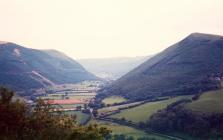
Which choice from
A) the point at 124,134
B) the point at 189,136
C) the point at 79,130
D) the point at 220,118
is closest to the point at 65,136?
the point at 79,130

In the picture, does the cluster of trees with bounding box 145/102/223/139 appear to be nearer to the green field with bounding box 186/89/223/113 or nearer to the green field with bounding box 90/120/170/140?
the green field with bounding box 186/89/223/113

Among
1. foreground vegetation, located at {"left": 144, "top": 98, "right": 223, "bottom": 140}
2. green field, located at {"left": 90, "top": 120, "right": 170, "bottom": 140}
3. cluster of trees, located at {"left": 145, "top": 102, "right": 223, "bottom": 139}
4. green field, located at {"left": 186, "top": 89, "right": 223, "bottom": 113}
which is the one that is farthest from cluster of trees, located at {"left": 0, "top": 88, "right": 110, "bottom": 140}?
green field, located at {"left": 186, "top": 89, "right": 223, "bottom": 113}

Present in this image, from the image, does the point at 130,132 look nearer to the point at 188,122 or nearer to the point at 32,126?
the point at 188,122

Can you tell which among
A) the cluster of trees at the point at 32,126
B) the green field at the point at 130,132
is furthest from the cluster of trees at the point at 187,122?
the cluster of trees at the point at 32,126

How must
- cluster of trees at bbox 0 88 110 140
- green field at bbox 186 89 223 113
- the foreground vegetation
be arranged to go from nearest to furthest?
1. cluster of trees at bbox 0 88 110 140
2. the foreground vegetation
3. green field at bbox 186 89 223 113

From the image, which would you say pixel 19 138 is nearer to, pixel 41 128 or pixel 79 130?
pixel 41 128
